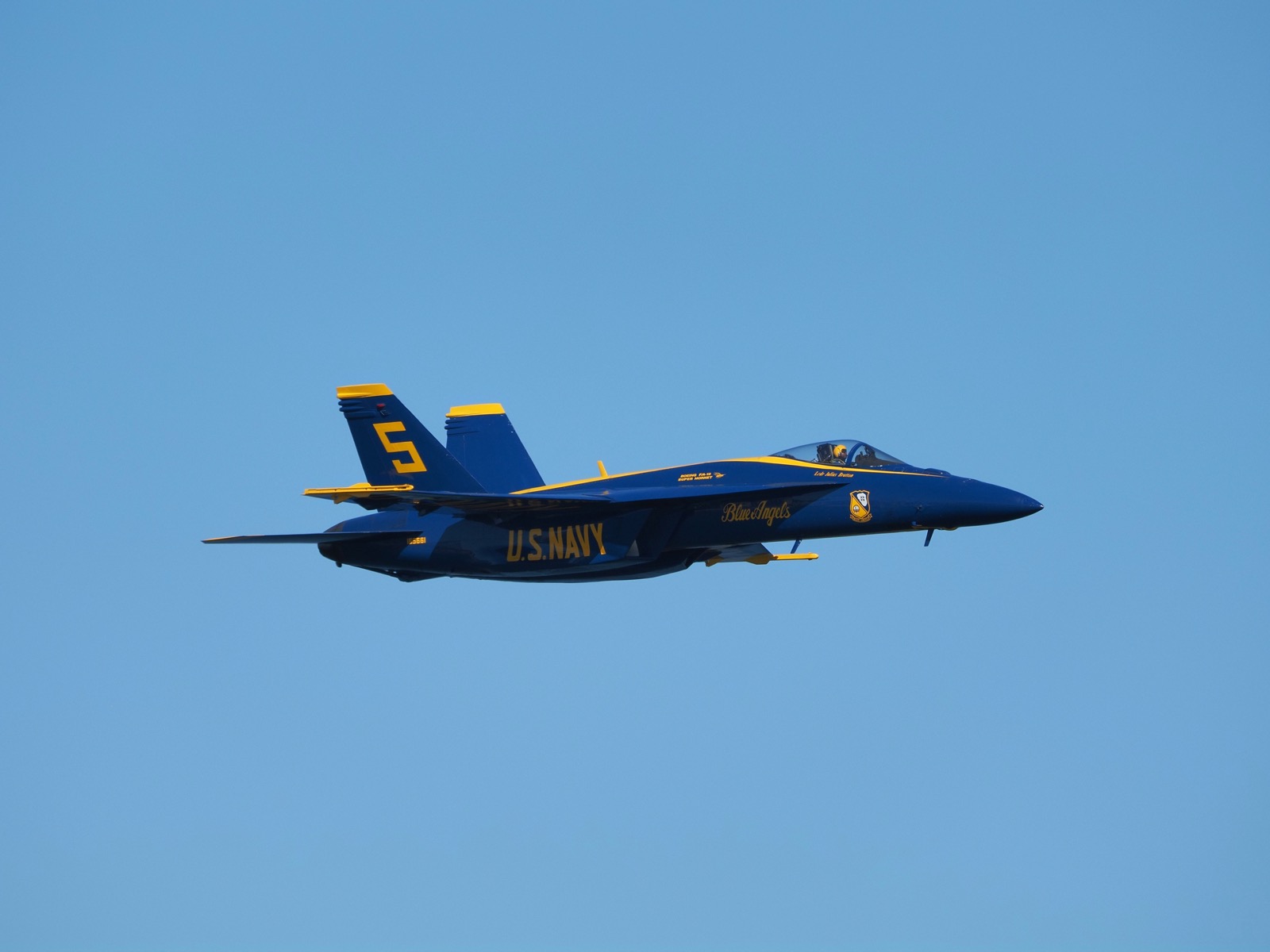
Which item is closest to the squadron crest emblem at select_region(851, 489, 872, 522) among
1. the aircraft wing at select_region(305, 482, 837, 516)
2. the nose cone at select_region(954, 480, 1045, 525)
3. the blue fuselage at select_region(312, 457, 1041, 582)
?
the blue fuselage at select_region(312, 457, 1041, 582)

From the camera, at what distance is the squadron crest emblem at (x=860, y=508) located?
3109 centimetres

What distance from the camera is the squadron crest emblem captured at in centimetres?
3109

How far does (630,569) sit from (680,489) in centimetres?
220

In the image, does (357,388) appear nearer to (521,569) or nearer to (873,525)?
(521,569)

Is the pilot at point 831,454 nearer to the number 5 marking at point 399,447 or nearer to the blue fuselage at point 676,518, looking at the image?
the blue fuselage at point 676,518

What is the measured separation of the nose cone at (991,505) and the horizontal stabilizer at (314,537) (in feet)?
35.2

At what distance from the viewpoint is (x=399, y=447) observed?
33875mm

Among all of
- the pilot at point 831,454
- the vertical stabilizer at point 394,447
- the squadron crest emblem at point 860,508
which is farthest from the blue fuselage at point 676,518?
the vertical stabilizer at point 394,447

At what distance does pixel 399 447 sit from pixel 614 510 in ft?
16.4

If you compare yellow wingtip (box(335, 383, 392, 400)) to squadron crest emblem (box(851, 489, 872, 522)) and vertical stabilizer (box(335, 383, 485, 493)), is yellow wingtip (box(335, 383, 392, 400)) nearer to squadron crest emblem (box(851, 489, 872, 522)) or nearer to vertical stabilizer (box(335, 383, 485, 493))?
vertical stabilizer (box(335, 383, 485, 493))

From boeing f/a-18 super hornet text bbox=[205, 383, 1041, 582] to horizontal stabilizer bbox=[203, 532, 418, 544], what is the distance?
0.04m

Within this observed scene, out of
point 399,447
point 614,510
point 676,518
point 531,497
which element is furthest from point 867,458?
point 399,447

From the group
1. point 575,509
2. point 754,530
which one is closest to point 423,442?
point 575,509

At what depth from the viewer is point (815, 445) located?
32.0m
